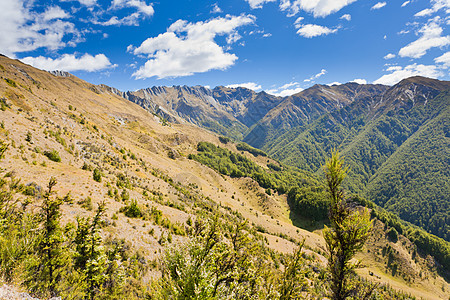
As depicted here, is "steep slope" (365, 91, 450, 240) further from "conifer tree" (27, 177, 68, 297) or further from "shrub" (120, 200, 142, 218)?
"conifer tree" (27, 177, 68, 297)

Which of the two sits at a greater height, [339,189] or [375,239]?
[339,189]

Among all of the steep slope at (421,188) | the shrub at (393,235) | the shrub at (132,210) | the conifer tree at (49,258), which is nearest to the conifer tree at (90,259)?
the conifer tree at (49,258)

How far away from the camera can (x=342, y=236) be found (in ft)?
26.9

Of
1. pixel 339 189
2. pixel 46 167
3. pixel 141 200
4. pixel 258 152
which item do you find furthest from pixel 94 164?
pixel 258 152

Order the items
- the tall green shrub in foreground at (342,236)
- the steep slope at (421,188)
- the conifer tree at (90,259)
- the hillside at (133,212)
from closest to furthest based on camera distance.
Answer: the tall green shrub in foreground at (342,236) → the conifer tree at (90,259) → the hillside at (133,212) → the steep slope at (421,188)

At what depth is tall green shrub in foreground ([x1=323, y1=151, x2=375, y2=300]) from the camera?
317 inches

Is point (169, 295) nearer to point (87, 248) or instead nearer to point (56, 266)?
point (87, 248)

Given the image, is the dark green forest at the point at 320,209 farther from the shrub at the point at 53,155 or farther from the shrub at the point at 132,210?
the shrub at the point at 53,155

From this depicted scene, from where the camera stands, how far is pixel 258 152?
554 feet

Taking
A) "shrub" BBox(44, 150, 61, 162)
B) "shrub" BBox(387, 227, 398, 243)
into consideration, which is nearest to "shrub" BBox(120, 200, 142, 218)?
"shrub" BBox(44, 150, 61, 162)

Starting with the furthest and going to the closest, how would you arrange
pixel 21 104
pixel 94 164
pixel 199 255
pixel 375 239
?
pixel 375 239 < pixel 21 104 < pixel 94 164 < pixel 199 255

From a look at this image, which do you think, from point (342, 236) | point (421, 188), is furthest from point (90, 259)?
point (421, 188)

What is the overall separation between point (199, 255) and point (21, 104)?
47201mm

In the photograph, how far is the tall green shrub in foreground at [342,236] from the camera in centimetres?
806
